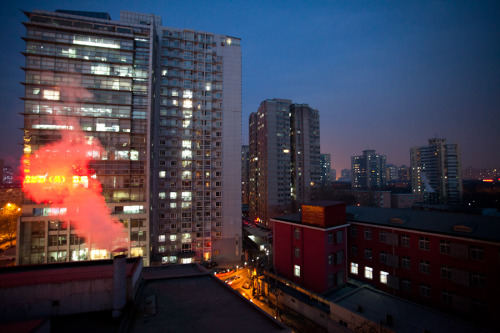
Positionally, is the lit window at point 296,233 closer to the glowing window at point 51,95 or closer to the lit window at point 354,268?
the lit window at point 354,268

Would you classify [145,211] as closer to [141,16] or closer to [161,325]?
[161,325]

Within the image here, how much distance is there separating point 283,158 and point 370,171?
102 m

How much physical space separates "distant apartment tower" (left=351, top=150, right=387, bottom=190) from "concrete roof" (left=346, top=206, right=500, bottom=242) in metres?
123

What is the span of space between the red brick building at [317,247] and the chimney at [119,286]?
56.4 feet

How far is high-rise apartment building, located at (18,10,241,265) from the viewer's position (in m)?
32.2

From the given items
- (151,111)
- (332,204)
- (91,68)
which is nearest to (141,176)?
(151,111)

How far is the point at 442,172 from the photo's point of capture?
8619 cm

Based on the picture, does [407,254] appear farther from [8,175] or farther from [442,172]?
[8,175]

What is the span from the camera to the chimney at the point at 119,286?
1069 cm

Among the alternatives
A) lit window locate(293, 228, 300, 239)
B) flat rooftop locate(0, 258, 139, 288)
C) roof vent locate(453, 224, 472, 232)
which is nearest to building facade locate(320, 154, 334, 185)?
lit window locate(293, 228, 300, 239)

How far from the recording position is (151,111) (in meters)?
36.2

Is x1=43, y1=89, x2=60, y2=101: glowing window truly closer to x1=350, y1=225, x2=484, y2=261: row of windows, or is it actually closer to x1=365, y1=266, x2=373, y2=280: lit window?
x1=350, y1=225, x2=484, y2=261: row of windows

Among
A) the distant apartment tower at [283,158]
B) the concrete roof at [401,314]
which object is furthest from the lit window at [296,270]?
the distant apartment tower at [283,158]

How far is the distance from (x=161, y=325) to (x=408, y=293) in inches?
841
